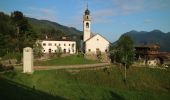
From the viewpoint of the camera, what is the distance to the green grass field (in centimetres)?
2567

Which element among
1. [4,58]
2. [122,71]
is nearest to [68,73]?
[122,71]

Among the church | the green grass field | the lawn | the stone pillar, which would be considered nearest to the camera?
the green grass field

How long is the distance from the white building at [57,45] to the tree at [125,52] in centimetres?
2858

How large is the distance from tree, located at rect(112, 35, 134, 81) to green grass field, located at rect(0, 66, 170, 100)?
2068 millimetres

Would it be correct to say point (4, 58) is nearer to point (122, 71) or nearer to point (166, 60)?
point (122, 71)

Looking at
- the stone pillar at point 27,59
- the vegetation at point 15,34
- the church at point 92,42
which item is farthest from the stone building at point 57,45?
the stone pillar at point 27,59

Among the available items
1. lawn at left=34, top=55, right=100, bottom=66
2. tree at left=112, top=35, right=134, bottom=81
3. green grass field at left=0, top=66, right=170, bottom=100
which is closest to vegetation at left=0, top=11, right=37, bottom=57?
lawn at left=34, top=55, right=100, bottom=66

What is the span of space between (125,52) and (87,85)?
21.2 metres

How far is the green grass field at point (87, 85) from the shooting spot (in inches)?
1011

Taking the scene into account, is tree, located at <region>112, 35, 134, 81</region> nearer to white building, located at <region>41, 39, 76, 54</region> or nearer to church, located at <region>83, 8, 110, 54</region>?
church, located at <region>83, 8, 110, 54</region>

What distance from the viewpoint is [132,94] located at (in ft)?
120

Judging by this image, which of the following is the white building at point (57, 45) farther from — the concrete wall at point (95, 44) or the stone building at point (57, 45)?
the concrete wall at point (95, 44)

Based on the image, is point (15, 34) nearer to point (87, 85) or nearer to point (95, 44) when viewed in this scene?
point (95, 44)

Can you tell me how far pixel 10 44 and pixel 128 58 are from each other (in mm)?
28215
